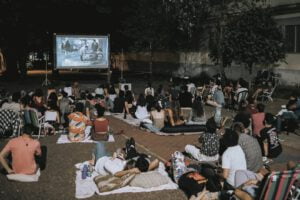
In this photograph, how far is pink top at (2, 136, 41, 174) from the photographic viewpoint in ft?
28.1

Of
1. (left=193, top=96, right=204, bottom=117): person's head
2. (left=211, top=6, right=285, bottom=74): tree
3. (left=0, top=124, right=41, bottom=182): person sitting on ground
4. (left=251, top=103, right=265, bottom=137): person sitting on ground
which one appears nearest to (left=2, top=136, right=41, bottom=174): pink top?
(left=0, top=124, right=41, bottom=182): person sitting on ground

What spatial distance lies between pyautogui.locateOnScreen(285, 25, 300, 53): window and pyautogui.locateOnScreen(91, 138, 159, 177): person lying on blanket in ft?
62.6

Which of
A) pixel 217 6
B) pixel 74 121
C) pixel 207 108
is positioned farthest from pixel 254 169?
pixel 217 6

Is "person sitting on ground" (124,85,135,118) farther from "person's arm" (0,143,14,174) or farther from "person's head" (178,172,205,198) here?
"person's head" (178,172,205,198)

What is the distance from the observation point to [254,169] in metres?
8.31

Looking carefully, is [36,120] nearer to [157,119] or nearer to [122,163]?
[157,119]

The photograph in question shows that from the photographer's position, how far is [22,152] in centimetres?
858

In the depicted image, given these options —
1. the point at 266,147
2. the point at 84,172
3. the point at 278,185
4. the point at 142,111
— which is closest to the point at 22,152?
the point at 84,172

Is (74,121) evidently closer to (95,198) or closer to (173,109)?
(173,109)

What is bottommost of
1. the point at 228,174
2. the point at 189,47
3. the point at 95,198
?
the point at 95,198

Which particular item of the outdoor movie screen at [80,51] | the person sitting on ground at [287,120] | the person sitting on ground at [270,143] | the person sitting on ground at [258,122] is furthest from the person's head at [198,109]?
the outdoor movie screen at [80,51]

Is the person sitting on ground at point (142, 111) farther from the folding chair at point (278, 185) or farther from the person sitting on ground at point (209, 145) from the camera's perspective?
the folding chair at point (278, 185)

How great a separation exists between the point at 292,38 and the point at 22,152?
21.3 m

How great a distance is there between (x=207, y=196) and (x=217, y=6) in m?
20.5
